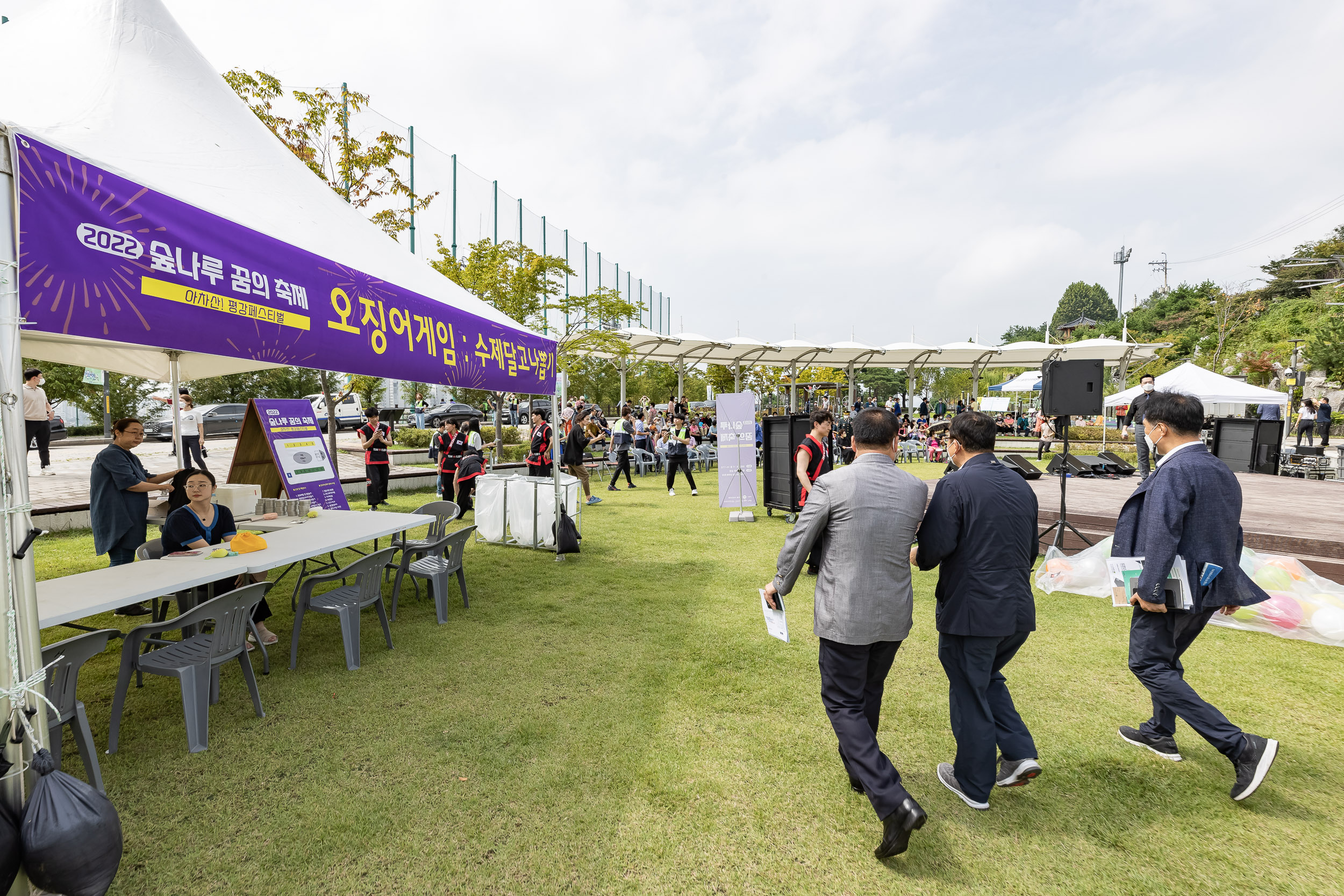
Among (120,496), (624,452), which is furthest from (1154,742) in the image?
(624,452)

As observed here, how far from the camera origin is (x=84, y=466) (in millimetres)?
13867

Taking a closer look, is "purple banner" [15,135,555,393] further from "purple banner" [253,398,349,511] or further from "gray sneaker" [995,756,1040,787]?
"gray sneaker" [995,756,1040,787]

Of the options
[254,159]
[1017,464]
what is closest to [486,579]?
[254,159]

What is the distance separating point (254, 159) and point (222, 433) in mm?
22768

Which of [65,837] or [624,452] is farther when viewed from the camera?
[624,452]

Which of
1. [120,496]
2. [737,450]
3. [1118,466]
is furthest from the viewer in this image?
[1118,466]

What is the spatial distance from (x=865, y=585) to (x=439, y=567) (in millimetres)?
4223

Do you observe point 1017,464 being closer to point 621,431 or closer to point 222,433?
point 621,431

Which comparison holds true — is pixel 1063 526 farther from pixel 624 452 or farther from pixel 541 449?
pixel 624 452

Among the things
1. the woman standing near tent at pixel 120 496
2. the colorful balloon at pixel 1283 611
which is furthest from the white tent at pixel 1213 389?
the woman standing near tent at pixel 120 496

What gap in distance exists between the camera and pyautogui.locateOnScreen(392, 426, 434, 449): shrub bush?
70.6ft

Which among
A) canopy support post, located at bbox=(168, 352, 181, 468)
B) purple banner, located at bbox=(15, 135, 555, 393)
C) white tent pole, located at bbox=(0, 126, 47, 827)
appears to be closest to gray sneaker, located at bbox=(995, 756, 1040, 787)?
white tent pole, located at bbox=(0, 126, 47, 827)

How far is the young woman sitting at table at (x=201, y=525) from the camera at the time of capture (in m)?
4.38

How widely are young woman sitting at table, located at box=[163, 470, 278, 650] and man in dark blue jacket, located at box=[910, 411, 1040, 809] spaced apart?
174 inches
